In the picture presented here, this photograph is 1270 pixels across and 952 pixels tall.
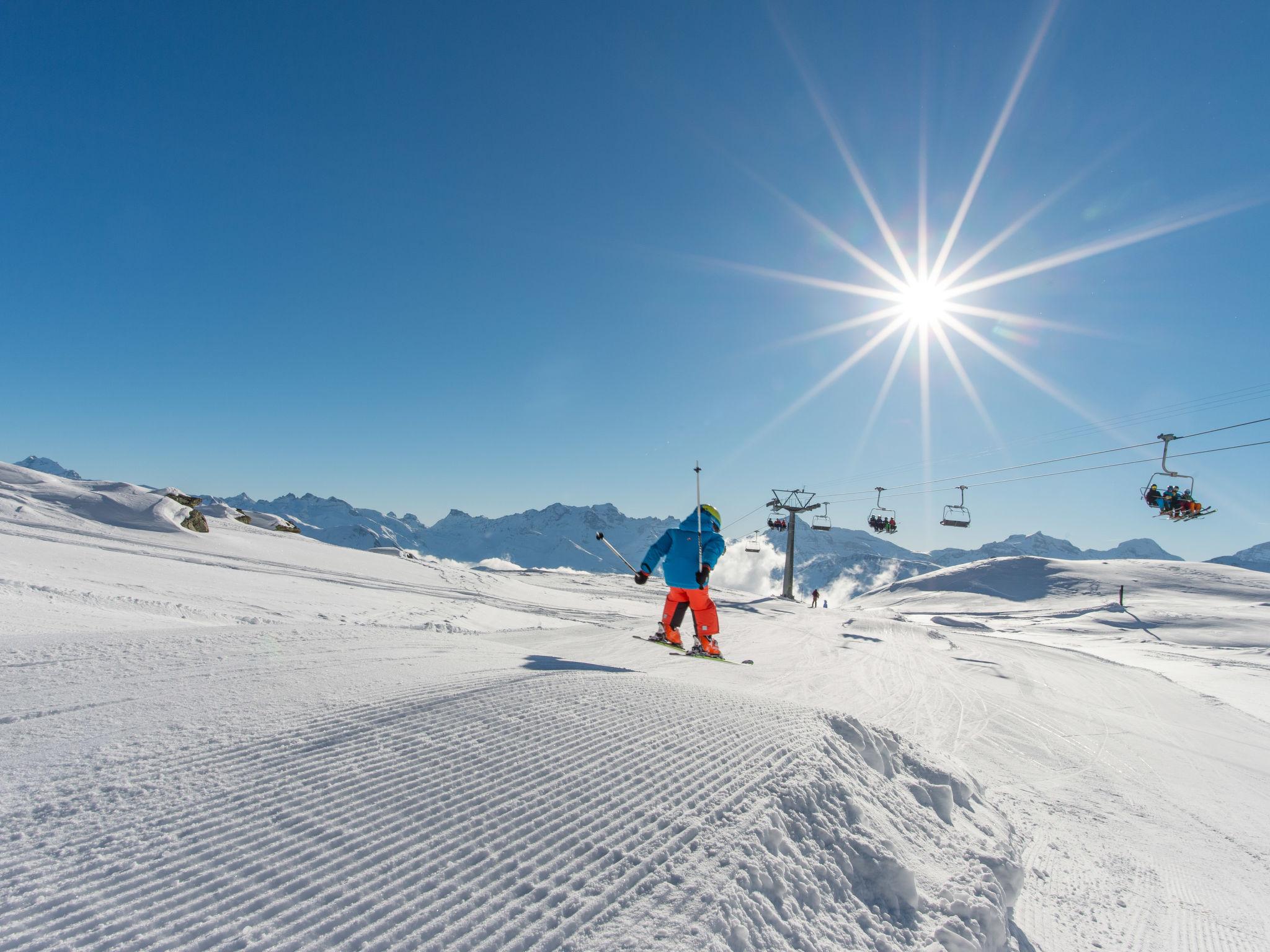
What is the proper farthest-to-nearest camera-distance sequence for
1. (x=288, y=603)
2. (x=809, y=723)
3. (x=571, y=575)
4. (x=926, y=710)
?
(x=571, y=575)
(x=288, y=603)
(x=926, y=710)
(x=809, y=723)

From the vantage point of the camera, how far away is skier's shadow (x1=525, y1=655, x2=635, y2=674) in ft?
14.6

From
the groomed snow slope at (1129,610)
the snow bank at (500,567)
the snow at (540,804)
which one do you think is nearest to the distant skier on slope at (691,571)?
the snow at (540,804)

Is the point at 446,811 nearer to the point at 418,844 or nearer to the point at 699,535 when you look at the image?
the point at 418,844

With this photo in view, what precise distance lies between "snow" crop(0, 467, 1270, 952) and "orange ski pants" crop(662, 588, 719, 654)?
1.29m

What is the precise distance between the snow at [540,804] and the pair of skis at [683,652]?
768 millimetres

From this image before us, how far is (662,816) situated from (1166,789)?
214 inches

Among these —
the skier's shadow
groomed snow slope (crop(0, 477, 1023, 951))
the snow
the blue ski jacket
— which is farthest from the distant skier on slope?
groomed snow slope (crop(0, 477, 1023, 951))

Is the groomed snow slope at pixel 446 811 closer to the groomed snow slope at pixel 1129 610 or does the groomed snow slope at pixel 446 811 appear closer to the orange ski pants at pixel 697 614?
the orange ski pants at pixel 697 614

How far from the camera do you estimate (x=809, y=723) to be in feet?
10.9

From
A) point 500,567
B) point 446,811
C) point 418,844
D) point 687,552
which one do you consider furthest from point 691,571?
point 500,567

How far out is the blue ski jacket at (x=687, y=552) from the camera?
789 cm

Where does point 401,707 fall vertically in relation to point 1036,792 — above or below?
above

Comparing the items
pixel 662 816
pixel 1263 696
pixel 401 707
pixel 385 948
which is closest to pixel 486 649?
pixel 401 707

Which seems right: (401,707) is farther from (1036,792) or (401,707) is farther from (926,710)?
(926,710)
